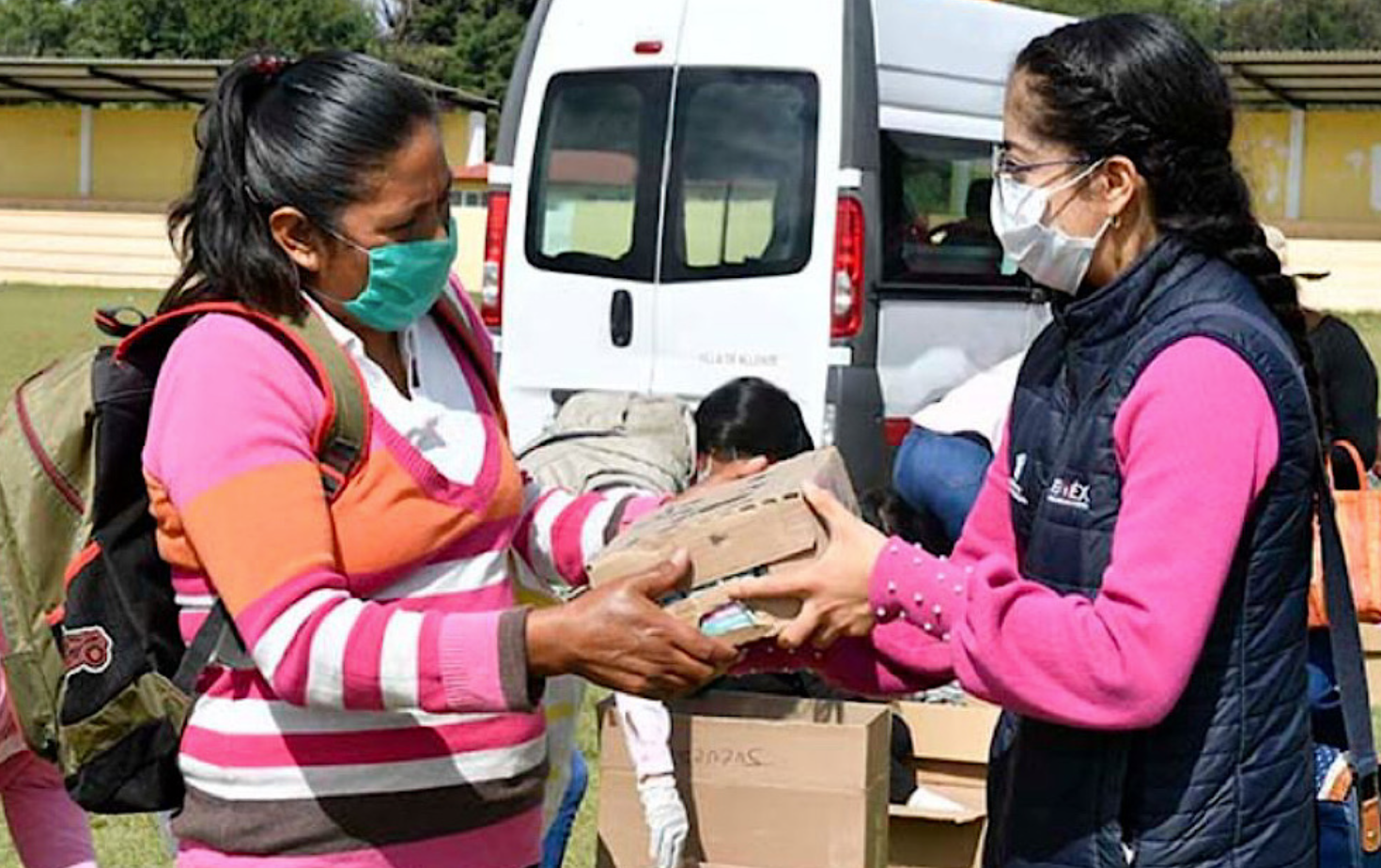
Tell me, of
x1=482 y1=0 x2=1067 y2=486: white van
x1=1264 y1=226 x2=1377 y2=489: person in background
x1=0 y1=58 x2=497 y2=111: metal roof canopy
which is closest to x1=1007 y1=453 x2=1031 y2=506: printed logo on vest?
x1=1264 y1=226 x2=1377 y2=489: person in background

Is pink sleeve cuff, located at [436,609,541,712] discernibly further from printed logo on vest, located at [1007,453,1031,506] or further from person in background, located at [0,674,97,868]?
person in background, located at [0,674,97,868]

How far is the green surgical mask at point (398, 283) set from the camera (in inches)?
100

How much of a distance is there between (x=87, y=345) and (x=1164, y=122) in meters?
18.7

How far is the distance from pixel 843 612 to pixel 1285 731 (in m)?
0.53

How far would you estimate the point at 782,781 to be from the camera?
4539 millimetres

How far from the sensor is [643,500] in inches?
120

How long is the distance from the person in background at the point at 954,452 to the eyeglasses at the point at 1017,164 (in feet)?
6.69

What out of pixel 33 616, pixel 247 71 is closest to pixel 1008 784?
pixel 247 71

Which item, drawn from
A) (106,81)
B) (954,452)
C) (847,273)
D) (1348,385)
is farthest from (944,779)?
(106,81)

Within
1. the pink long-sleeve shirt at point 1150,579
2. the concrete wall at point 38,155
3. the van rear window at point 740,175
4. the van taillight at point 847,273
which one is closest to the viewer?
the pink long-sleeve shirt at point 1150,579

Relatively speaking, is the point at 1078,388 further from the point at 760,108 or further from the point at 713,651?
the point at 760,108

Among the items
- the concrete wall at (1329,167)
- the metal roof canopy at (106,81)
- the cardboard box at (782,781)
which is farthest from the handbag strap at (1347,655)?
the metal roof canopy at (106,81)

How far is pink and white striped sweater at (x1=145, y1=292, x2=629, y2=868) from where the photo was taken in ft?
7.61

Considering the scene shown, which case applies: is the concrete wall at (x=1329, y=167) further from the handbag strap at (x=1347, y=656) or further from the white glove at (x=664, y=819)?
the handbag strap at (x=1347, y=656)
